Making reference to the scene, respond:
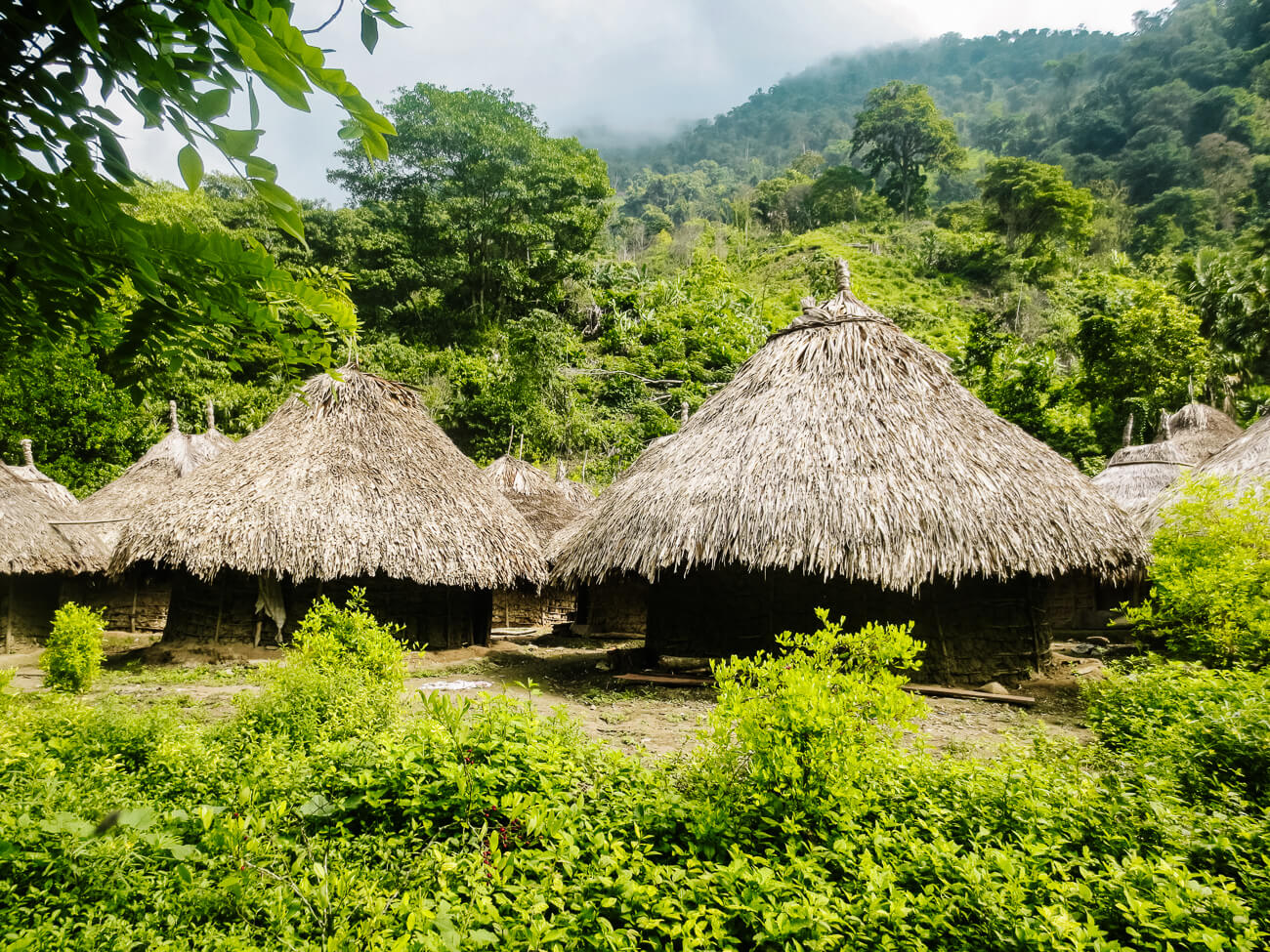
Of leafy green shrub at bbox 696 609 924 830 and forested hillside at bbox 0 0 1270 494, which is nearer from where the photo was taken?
leafy green shrub at bbox 696 609 924 830

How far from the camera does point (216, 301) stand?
5.66ft

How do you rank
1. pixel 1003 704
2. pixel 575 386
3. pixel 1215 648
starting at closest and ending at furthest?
A: pixel 1215 648 → pixel 1003 704 → pixel 575 386

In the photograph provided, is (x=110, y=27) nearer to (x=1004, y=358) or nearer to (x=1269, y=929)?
(x=1269, y=929)

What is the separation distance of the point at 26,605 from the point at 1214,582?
59.4 ft

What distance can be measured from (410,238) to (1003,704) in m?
27.1

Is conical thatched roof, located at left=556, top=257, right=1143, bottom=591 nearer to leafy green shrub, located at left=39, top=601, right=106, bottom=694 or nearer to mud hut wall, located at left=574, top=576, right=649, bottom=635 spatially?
mud hut wall, located at left=574, top=576, right=649, bottom=635

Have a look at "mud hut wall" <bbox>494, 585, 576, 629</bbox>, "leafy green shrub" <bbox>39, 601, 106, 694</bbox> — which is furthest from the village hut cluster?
"mud hut wall" <bbox>494, 585, 576, 629</bbox>

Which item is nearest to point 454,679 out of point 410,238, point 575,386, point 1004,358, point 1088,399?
point 575,386

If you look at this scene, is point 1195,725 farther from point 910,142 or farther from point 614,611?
point 910,142

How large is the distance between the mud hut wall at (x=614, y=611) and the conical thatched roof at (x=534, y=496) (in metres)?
2.11

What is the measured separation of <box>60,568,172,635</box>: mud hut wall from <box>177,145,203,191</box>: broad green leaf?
15.6 metres

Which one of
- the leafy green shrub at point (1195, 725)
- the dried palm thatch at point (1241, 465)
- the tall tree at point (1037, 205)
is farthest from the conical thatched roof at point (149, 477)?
the tall tree at point (1037, 205)

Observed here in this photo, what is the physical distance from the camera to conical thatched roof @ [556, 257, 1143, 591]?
730cm

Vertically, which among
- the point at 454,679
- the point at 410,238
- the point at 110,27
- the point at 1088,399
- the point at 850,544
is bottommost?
the point at 454,679
